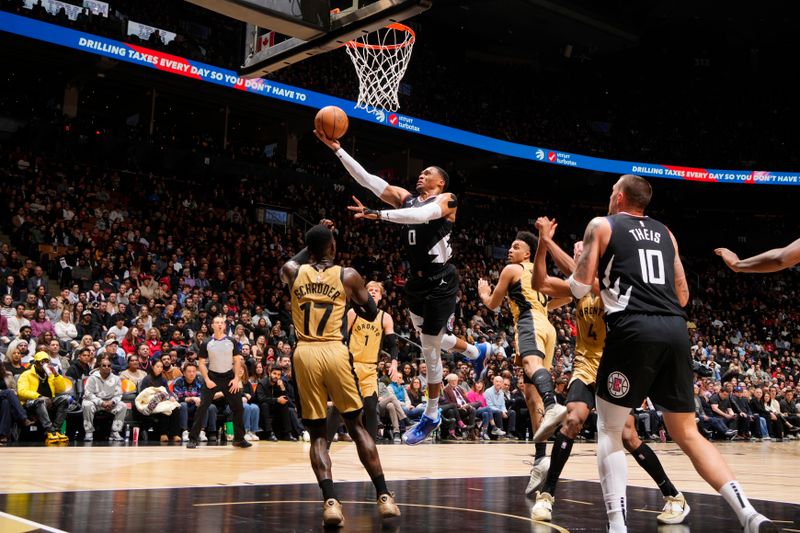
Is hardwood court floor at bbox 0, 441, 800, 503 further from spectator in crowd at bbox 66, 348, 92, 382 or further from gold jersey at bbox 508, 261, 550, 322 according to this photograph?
gold jersey at bbox 508, 261, 550, 322

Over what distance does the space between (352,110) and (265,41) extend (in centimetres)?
1635

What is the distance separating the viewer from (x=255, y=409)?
1313 cm

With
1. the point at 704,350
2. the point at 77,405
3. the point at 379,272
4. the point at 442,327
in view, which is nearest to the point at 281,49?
the point at 442,327

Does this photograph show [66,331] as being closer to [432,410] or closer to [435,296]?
[432,410]

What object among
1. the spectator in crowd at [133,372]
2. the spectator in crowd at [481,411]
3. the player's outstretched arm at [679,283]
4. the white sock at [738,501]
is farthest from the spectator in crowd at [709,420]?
the white sock at [738,501]

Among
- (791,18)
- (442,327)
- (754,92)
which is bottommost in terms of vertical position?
(442,327)

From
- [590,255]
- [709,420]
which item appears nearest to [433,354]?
[590,255]

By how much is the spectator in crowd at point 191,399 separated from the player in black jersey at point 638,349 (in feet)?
30.5

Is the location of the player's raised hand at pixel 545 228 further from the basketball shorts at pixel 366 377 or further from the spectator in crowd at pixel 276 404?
the spectator in crowd at pixel 276 404

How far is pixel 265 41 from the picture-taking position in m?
7.61

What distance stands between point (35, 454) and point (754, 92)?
109ft

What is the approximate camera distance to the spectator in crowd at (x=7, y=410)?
1048cm

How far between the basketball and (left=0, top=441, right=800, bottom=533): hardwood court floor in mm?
2805

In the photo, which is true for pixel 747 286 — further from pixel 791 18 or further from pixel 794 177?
pixel 791 18
